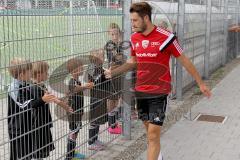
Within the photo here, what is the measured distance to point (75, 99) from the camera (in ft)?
15.2

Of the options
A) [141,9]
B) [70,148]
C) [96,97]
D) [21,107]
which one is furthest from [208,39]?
[21,107]

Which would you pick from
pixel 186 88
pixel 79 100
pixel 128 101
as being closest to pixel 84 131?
pixel 79 100

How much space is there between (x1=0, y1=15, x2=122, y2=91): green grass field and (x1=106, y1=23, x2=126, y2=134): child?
0.20 metres

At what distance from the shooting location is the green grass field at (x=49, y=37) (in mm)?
3389

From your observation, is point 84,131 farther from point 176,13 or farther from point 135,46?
point 176,13

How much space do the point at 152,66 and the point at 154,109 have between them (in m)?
0.45

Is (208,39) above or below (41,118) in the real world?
above

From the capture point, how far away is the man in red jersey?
4.45m

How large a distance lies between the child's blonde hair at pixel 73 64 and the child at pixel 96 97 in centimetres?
32

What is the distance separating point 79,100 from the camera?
4719mm

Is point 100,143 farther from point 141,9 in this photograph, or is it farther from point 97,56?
point 141,9

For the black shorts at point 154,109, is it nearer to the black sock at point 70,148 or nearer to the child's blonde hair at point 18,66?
the black sock at point 70,148

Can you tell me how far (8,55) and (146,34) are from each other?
1.61 metres

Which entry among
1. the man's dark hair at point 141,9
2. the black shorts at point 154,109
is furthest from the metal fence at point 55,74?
the black shorts at point 154,109
